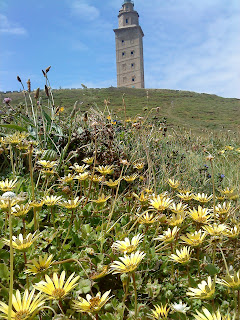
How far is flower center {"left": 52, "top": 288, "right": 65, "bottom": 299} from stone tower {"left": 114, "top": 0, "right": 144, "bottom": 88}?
53101mm

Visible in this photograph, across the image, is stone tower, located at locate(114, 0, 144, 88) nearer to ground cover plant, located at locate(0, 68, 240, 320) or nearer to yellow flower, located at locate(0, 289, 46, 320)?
ground cover plant, located at locate(0, 68, 240, 320)

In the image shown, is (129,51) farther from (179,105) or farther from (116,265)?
(116,265)

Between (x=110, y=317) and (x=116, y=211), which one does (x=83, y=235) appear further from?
(x=110, y=317)

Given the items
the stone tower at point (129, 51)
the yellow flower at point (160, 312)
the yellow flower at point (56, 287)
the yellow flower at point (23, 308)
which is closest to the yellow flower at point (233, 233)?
the yellow flower at point (160, 312)

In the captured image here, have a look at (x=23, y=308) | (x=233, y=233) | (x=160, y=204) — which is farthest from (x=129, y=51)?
(x=23, y=308)

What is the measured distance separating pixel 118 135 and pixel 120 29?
189ft

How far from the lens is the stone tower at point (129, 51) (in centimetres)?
5275

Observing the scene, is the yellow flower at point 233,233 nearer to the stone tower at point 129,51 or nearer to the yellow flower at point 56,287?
the yellow flower at point 56,287

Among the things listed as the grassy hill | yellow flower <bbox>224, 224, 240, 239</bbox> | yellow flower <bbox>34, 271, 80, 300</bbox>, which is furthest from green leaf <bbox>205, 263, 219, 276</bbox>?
the grassy hill

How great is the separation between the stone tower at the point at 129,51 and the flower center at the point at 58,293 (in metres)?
53.1

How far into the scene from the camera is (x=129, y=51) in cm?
5397

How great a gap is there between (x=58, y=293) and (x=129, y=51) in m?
57.3

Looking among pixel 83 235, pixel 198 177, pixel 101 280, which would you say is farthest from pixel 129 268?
pixel 198 177

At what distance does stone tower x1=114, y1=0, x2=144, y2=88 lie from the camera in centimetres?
5275
